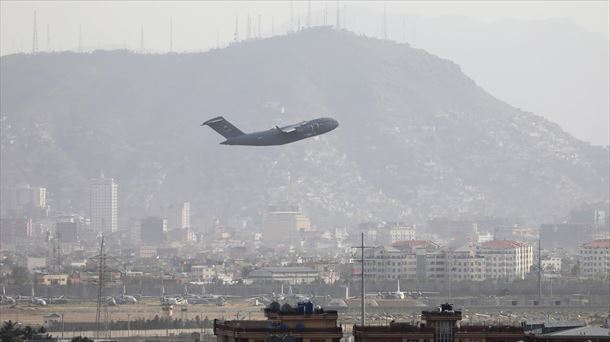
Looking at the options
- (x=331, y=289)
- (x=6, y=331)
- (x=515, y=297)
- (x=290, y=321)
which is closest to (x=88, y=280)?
(x=331, y=289)

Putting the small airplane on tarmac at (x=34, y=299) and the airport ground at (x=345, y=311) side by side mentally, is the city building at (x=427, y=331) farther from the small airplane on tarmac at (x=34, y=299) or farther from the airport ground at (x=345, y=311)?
the small airplane on tarmac at (x=34, y=299)

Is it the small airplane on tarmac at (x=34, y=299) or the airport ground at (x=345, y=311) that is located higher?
the small airplane on tarmac at (x=34, y=299)

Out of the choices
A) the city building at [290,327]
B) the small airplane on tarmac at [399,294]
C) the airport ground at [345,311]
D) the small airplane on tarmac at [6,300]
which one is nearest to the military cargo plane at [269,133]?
the airport ground at [345,311]

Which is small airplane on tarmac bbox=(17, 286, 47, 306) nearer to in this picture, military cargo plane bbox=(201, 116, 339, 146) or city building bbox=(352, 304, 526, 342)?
military cargo plane bbox=(201, 116, 339, 146)

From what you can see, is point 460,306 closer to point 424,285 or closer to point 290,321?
point 424,285

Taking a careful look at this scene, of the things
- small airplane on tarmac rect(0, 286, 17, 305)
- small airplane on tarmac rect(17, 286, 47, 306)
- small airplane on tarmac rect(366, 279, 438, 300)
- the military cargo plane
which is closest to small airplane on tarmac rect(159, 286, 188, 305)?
small airplane on tarmac rect(17, 286, 47, 306)

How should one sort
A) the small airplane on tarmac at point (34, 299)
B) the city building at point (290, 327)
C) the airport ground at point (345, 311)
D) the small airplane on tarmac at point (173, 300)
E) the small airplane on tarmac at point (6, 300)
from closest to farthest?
the city building at point (290, 327), the airport ground at point (345, 311), the small airplane on tarmac at point (6, 300), the small airplane on tarmac at point (34, 299), the small airplane on tarmac at point (173, 300)

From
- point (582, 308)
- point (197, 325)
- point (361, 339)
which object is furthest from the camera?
point (582, 308)
